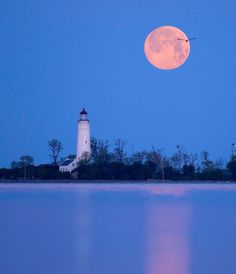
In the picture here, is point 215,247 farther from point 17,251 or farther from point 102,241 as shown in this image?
point 17,251

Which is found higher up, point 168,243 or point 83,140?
point 83,140

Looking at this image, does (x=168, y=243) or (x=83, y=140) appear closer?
(x=168, y=243)

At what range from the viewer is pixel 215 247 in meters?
10.3

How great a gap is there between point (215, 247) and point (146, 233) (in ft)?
7.99

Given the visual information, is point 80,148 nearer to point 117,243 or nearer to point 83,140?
point 83,140

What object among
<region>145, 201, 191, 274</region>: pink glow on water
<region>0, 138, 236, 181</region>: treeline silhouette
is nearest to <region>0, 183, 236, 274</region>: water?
<region>145, 201, 191, 274</region>: pink glow on water

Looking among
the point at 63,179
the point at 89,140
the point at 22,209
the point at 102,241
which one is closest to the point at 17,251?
the point at 102,241

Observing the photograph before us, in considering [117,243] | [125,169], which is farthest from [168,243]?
[125,169]

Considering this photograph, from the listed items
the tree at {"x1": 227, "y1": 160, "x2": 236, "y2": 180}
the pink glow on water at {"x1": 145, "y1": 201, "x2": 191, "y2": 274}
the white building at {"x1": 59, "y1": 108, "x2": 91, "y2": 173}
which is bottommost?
the pink glow on water at {"x1": 145, "y1": 201, "x2": 191, "y2": 274}

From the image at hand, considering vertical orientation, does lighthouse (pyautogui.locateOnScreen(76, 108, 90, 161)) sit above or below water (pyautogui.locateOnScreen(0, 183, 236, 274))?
above

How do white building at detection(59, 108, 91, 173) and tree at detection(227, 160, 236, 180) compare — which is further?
white building at detection(59, 108, 91, 173)

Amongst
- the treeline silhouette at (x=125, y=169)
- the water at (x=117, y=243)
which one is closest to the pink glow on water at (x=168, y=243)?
the water at (x=117, y=243)

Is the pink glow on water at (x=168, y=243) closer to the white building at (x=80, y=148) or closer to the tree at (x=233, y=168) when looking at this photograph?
the tree at (x=233, y=168)

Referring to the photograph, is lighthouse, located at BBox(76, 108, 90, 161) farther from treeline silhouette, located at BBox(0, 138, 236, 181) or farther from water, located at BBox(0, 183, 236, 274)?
water, located at BBox(0, 183, 236, 274)
